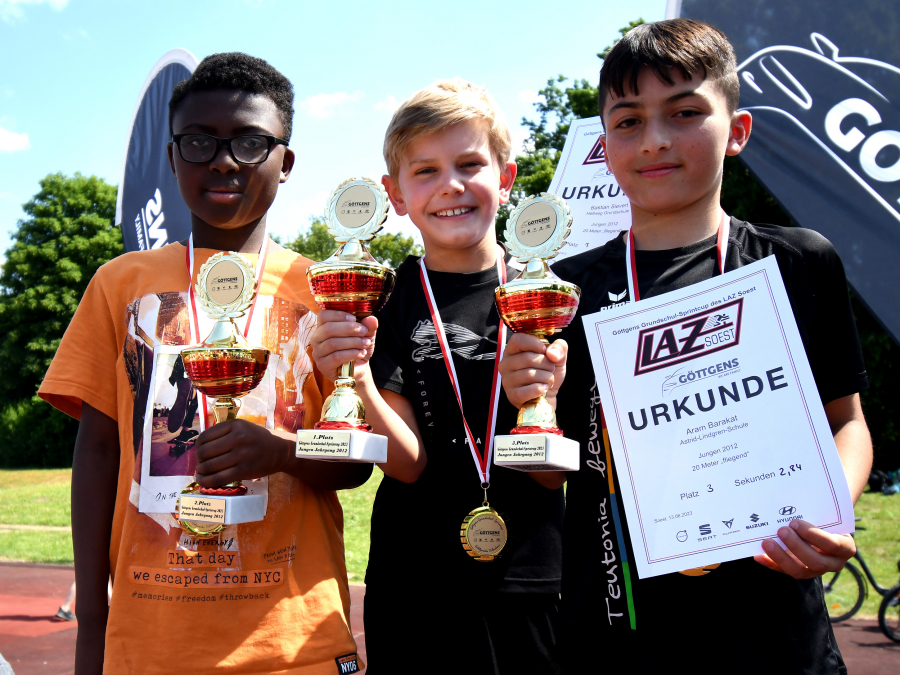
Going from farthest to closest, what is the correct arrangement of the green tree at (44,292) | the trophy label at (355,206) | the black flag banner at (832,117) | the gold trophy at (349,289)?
the green tree at (44,292)
the black flag banner at (832,117)
the trophy label at (355,206)
the gold trophy at (349,289)

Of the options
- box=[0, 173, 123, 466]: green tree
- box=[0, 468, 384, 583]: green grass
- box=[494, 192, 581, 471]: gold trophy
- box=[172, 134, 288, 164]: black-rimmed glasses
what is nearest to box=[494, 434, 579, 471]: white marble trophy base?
box=[494, 192, 581, 471]: gold trophy

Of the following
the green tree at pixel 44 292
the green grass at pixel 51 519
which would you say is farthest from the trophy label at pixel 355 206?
the green tree at pixel 44 292

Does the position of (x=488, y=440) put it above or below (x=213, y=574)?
above

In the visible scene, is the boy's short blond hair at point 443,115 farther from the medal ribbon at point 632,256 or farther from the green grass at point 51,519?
the green grass at point 51,519

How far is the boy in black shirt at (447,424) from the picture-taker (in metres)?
1.95

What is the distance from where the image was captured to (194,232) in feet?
7.85

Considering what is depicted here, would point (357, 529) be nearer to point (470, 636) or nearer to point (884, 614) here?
point (884, 614)

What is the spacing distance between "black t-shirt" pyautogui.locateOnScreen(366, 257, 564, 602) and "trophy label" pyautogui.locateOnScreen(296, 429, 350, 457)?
1.22 feet

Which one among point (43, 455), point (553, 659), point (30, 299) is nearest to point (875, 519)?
point (553, 659)

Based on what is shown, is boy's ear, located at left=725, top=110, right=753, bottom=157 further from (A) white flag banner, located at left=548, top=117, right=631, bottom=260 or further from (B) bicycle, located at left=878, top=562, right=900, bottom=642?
(B) bicycle, located at left=878, top=562, right=900, bottom=642

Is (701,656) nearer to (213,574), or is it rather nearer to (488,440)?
(488,440)

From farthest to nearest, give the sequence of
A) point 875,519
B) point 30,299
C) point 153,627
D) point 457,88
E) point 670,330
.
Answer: point 30,299 < point 875,519 < point 457,88 < point 153,627 < point 670,330

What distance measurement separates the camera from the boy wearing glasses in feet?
6.27

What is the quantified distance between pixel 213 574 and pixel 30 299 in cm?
4118
